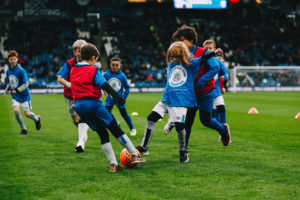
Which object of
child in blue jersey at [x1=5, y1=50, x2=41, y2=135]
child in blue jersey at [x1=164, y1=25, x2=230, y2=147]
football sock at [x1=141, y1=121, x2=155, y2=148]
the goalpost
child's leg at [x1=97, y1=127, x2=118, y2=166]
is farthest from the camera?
the goalpost

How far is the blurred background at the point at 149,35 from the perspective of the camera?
3400 centimetres

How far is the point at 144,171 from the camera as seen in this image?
5527mm

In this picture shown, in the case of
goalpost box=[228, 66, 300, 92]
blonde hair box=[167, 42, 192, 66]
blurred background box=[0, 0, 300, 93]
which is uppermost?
blonde hair box=[167, 42, 192, 66]

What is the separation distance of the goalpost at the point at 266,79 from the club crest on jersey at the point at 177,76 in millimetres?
28304

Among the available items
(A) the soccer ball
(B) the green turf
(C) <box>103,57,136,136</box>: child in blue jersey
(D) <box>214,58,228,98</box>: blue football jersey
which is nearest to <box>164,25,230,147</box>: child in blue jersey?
(B) the green turf

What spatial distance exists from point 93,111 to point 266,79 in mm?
30464

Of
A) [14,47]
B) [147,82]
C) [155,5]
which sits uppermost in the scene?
[155,5]

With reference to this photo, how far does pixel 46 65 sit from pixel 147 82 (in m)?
8.58

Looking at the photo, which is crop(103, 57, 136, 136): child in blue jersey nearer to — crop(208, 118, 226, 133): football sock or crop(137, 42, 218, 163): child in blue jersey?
crop(208, 118, 226, 133): football sock

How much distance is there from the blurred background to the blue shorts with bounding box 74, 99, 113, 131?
27829mm

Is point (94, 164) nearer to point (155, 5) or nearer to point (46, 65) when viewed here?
point (46, 65)

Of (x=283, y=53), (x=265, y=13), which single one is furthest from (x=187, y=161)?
(x=265, y=13)

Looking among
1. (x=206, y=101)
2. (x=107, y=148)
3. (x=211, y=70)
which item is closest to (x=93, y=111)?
(x=107, y=148)

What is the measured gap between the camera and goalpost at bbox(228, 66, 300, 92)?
110ft
